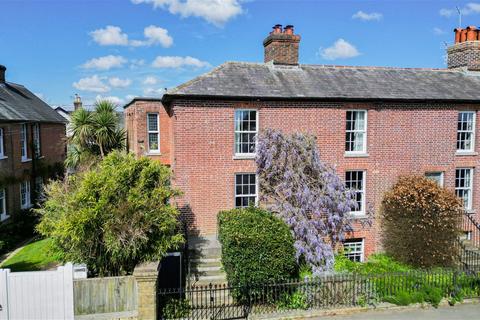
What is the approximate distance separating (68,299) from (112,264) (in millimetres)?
1574

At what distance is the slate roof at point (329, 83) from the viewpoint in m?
15.4

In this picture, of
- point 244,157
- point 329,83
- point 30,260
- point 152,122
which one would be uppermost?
point 329,83

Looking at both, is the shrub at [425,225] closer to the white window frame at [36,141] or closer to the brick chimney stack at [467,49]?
the brick chimney stack at [467,49]

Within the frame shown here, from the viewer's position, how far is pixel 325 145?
639 inches

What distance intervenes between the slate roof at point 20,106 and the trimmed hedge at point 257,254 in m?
15.1

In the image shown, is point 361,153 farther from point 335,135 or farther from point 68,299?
point 68,299

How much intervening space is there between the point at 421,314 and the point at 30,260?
46.9ft

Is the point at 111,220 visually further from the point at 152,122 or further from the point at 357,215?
the point at 152,122

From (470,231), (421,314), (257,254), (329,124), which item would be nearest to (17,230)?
(257,254)

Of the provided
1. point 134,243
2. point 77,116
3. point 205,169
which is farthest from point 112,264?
point 77,116

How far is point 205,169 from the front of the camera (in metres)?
A: 15.4

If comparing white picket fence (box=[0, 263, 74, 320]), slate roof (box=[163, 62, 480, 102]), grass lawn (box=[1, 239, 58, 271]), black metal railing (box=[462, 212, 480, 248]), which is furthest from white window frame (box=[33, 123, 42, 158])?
black metal railing (box=[462, 212, 480, 248])

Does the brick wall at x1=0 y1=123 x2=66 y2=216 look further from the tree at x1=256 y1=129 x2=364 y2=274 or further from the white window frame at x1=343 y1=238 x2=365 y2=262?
the white window frame at x1=343 y1=238 x2=365 y2=262

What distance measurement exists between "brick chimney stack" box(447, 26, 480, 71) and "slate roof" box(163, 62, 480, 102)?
750mm
